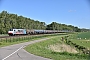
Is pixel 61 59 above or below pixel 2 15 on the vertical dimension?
below

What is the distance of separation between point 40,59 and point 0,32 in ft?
252

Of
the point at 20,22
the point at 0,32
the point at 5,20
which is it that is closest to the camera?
the point at 0,32

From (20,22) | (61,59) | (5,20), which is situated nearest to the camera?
(61,59)

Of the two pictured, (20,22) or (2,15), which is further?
(20,22)

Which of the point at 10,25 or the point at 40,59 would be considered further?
the point at 10,25

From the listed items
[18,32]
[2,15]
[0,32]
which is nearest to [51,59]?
[18,32]

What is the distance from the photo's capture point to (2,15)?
95.9 metres

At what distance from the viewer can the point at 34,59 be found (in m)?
15.2

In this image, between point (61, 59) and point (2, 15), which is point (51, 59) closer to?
point (61, 59)

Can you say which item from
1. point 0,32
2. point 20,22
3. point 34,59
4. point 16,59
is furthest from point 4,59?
point 20,22

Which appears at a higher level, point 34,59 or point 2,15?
point 2,15

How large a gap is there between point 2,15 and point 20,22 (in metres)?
20.2

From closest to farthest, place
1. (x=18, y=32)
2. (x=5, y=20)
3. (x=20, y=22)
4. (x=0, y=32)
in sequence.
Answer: (x=18, y=32) < (x=0, y=32) < (x=5, y=20) < (x=20, y=22)

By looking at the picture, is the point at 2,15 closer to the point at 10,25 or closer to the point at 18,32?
the point at 10,25
